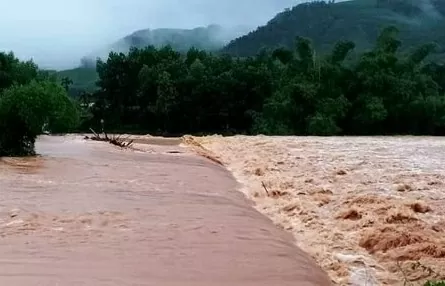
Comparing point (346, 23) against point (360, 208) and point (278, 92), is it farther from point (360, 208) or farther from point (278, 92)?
point (360, 208)

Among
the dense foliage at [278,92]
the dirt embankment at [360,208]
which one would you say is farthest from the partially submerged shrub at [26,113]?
the dense foliage at [278,92]

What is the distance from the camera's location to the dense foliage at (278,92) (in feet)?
153

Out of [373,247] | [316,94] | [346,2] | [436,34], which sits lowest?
[373,247]

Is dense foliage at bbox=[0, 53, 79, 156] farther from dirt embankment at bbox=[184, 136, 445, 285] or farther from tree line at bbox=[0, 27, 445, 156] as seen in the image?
tree line at bbox=[0, 27, 445, 156]

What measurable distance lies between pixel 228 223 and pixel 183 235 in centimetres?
130

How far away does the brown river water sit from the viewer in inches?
327

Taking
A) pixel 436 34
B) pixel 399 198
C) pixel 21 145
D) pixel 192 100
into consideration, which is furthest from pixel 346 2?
pixel 399 198

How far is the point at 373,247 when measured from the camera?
33.8ft

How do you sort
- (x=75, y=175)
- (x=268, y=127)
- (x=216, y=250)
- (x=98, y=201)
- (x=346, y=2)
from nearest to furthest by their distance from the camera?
(x=216, y=250), (x=98, y=201), (x=75, y=175), (x=268, y=127), (x=346, y=2)

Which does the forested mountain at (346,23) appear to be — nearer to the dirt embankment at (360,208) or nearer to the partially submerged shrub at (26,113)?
the partially submerged shrub at (26,113)

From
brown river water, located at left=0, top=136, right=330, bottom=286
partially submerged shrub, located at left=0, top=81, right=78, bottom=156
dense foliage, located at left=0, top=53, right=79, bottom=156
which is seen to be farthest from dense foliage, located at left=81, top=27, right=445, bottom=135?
brown river water, located at left=0, top=136, right=330, bottom=286

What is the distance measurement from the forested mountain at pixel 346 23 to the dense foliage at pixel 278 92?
4474cm

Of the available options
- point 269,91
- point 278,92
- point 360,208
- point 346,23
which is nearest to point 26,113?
point 360,208

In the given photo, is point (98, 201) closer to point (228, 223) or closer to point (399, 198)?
point (228, 223)
